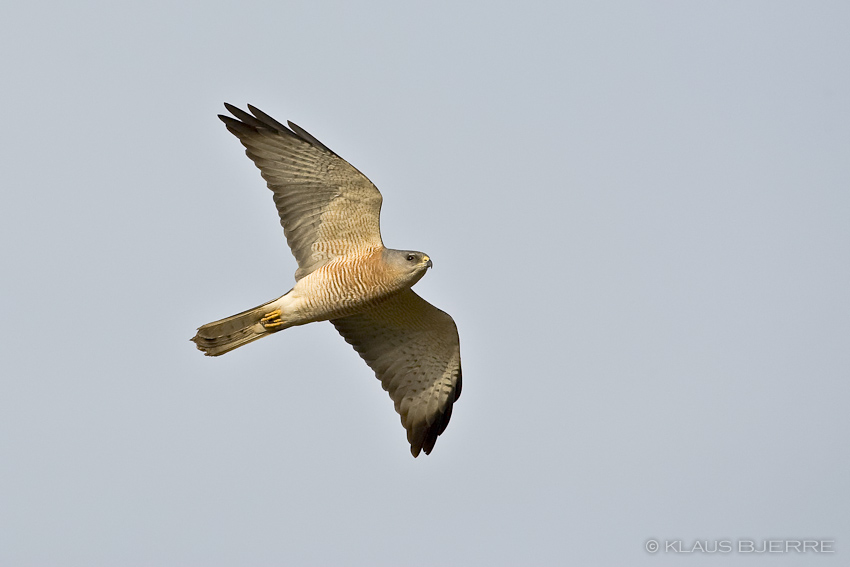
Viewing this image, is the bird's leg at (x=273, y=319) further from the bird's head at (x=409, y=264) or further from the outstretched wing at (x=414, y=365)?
the bird's head at (x=409, y=264)

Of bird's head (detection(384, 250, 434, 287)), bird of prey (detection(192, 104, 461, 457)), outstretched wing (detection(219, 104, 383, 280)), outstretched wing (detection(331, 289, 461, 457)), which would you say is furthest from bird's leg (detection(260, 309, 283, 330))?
bird's head (detection(384, 250, 434, 287))

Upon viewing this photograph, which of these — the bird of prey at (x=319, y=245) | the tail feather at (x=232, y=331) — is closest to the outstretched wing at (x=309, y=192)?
the bird of prey at (x=319, y=245)

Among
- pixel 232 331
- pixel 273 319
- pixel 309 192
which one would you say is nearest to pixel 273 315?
pixel 273 319

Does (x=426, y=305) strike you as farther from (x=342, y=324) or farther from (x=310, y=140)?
(x=310, y=140)

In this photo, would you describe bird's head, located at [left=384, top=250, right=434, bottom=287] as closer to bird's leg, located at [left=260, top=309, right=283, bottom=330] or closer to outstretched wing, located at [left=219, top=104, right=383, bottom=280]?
outstretched wing, located at [left=219, top=104, right=383, bottom=280]

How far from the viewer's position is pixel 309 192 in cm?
2014

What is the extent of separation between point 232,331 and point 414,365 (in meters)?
2.78

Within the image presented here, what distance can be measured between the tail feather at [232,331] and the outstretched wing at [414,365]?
1.61m

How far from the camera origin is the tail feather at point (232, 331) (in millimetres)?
20266

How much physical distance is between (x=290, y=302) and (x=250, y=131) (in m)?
2.30

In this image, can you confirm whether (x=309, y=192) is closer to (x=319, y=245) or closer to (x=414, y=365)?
(x=319, y=245)

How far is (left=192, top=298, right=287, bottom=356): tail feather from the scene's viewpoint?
66.5 ft

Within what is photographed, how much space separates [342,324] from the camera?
21.6 metres

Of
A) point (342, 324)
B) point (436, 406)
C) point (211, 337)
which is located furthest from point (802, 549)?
point (211, 337)
